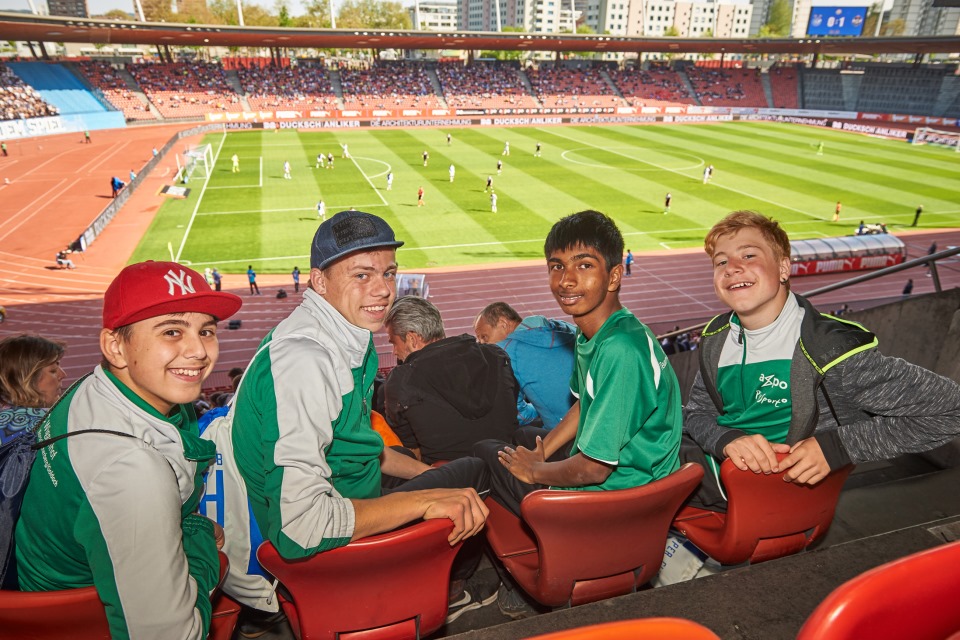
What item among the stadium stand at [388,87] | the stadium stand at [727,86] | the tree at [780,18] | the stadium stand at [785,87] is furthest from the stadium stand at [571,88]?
the tree at [780,18]

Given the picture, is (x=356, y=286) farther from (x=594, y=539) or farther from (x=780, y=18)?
(x=780, y=18)

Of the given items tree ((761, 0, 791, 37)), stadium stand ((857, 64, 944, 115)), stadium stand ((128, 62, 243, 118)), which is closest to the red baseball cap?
stadium stand ((128, 62, 243, 118))

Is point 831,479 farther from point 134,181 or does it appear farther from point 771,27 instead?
point 771,27

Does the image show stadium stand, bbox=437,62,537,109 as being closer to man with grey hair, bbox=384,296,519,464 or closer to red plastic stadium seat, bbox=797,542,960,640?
man with grey hair, bbox=384,296,519,464

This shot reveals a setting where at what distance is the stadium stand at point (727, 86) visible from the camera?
68.1 metres

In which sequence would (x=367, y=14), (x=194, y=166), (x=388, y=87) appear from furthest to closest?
(x=367, y=14) → (x=388, y=87) → (x=194, y=166)

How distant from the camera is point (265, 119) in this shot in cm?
5375

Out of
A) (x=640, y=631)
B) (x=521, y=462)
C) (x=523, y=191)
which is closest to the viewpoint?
(x=640, y=631)

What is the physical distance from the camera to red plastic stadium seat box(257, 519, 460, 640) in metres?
2.03

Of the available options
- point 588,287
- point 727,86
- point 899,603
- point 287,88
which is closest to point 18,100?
point 287,88

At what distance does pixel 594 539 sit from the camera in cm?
237

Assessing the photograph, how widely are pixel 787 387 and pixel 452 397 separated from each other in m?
1.80

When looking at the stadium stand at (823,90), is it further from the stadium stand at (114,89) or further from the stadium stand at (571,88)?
the stadium stand at (114,89)

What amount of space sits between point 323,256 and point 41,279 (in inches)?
955
